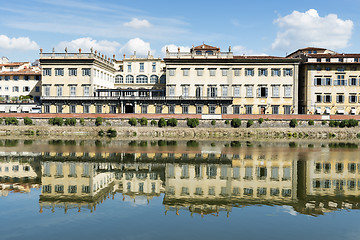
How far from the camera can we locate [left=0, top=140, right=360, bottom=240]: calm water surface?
1939 centimetres

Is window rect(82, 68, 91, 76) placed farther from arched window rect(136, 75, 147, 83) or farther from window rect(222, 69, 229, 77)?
window rect(222, 69, 229, 77)

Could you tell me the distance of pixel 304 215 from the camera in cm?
2181

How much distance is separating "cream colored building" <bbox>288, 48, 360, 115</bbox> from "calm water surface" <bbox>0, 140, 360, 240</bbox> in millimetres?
25692

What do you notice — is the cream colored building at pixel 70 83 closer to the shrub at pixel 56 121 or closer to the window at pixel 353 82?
the shrub at pixel 56 121

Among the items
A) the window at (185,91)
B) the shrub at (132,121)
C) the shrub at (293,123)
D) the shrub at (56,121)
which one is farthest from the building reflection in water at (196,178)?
the window at (185,91)

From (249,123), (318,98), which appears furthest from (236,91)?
(318,98)

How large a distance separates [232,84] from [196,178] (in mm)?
43366

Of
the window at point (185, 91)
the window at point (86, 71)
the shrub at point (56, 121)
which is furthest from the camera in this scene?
the window at point (86, 71)

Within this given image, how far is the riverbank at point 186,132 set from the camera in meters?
62.6

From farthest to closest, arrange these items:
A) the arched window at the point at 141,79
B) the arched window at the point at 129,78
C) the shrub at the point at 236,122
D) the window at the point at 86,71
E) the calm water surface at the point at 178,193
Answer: the arched window at the point at 129,78, the arched window at the point at 141,79, the window at the point at 86,71, the shrub at the point at 236,122, the calm water surface at the point at 178,193

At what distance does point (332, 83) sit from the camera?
7169 centimetres

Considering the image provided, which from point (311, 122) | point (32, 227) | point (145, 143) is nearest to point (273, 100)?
point (311, 122)

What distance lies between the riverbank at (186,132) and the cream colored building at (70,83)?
8.96 meters

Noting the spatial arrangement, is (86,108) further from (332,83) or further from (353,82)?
(353,82)
